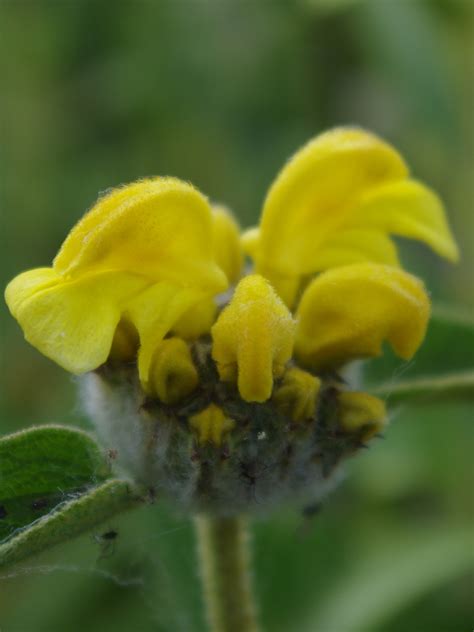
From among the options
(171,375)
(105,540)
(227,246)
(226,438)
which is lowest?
(105,540)

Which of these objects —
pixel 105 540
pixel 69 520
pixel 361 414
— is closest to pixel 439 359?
pixel 361 414

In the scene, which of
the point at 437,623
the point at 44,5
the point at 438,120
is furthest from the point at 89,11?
the point at 437,623

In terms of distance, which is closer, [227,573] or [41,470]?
[41,470]

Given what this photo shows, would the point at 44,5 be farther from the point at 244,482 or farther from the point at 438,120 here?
the point at 244,482

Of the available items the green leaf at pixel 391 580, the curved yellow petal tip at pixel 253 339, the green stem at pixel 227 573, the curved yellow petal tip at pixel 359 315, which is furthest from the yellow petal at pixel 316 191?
the green leaf at pixel 391 580

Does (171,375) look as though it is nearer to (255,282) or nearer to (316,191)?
(255,282)

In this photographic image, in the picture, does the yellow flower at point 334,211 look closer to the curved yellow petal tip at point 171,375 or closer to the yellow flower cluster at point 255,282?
the yellow flower cluster at point 255,282

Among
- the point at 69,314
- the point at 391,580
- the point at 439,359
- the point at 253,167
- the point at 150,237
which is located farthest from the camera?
the point at 253,167
